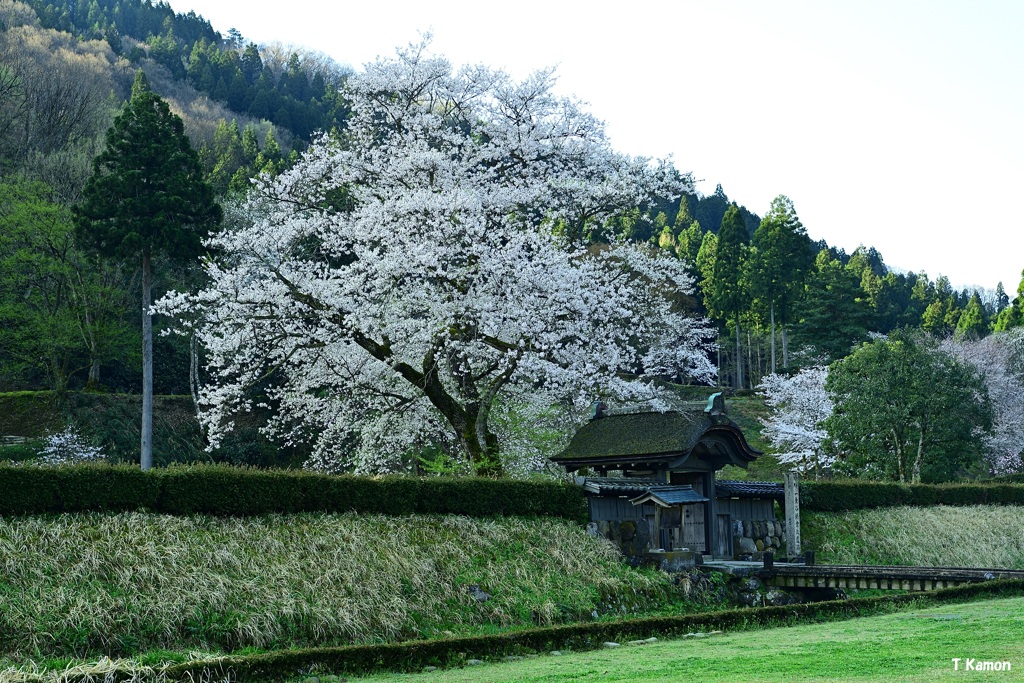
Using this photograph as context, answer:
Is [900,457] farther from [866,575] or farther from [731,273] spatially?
[731,273]

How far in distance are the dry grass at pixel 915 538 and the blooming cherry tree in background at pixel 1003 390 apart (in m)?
16.6

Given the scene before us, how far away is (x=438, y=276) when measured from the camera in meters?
21.6

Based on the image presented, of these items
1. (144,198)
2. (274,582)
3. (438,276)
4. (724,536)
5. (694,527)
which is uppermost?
(144,198)

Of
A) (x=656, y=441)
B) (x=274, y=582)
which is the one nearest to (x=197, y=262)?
(x=656, y=441)

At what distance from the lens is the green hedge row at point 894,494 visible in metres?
27.2

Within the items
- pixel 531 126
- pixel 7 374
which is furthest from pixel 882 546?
pixel 7 374

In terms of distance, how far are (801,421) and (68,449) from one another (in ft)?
117

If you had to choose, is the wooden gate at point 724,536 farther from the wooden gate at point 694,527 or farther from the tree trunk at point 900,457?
the tree trunk at point 900,457

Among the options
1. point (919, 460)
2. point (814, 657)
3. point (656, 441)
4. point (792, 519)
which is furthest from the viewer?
point (919, 460)

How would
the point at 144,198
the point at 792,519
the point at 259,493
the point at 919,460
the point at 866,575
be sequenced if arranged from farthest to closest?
the point at 144,198 < the point at 919,460 < the point at 792,519 < the point at 866,575 < the point at 259,493

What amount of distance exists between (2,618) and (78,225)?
26594 millimetres

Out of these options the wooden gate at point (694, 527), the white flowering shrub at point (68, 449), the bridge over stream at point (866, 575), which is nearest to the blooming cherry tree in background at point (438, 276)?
the wooden gate at point (694, 527)

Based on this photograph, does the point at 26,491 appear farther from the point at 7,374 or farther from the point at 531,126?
the point at 7,374

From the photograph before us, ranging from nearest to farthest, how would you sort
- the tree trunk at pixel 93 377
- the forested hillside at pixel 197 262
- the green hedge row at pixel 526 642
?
the green hedge row at pixel 526 642 → the forested hillside at pixel 197 262 → the tree trunk at pixel 93 377
